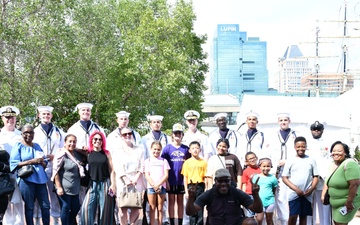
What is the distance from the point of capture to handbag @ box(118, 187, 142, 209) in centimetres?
705

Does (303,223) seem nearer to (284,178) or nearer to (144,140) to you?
(284,178)

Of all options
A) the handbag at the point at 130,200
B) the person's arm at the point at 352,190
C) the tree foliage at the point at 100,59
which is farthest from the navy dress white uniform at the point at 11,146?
the tree foliage at the point at 100,59

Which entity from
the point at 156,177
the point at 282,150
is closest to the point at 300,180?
the point at 282,150

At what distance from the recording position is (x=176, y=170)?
7.68m

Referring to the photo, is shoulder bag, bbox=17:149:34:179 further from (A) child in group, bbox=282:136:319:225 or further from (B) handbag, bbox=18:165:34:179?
(A) child in group, bbox=282:136:319:225

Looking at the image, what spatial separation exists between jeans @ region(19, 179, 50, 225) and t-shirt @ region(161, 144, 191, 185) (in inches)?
77.9

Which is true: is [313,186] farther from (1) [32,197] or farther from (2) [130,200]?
(1) [32,197]

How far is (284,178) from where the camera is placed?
22.9ft

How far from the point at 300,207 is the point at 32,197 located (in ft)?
13.2

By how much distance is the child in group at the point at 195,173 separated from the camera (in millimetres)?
7371

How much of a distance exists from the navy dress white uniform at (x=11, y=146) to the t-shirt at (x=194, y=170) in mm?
2607

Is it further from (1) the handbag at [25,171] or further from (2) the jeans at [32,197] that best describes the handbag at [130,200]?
(1) the handbag at [25,171]

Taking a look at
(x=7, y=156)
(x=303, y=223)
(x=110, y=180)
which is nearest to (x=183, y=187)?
(x=110, y=180)

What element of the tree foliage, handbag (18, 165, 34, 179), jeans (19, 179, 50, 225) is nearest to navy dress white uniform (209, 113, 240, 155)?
jeans (19, 179, 50, 225)
